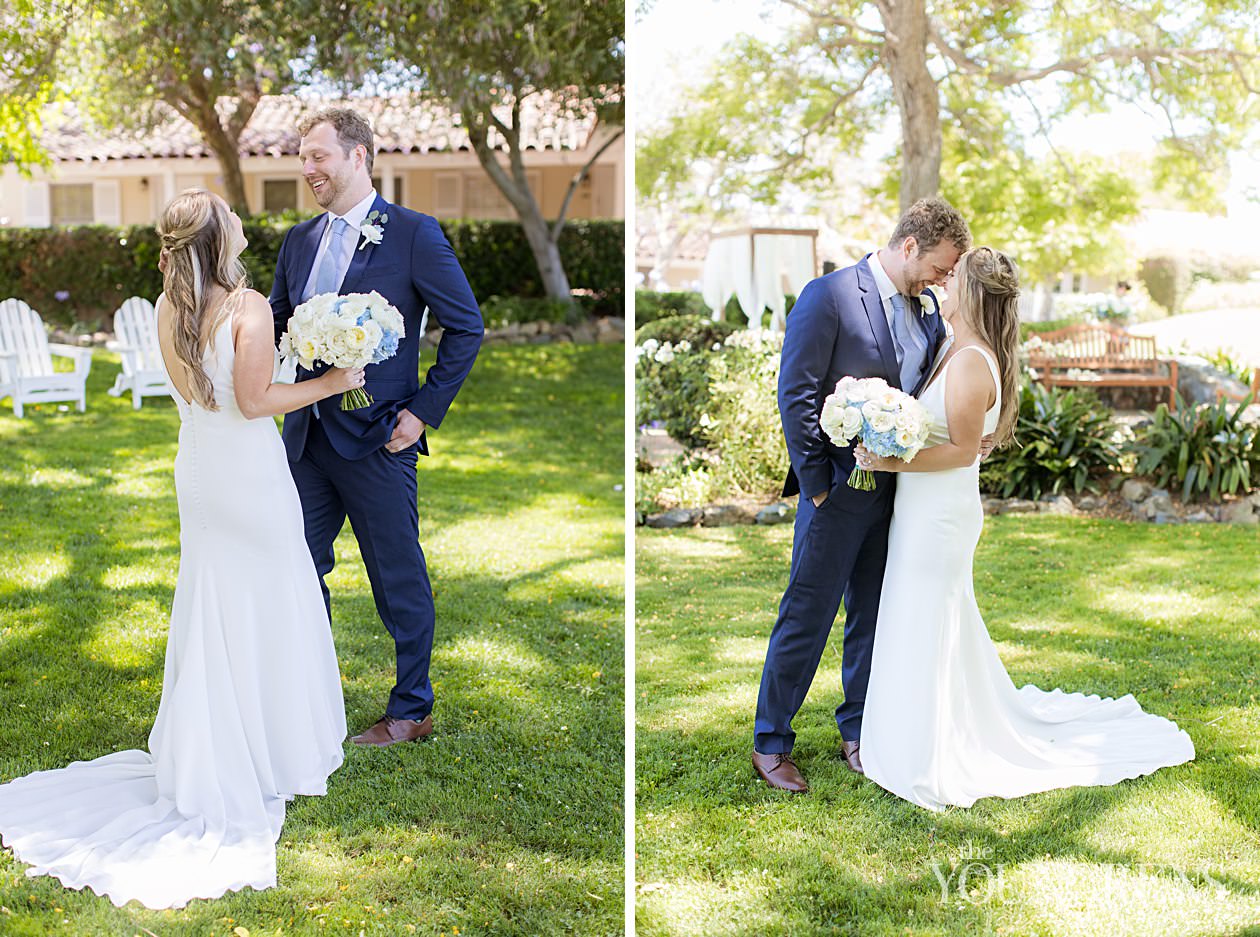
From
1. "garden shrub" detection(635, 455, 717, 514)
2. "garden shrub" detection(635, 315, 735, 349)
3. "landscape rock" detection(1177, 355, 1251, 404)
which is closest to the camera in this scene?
"garden shrub" detection(635, 455, 717, 514)

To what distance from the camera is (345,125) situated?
11.9 feet

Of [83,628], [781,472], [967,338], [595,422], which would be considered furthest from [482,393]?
[967,338]

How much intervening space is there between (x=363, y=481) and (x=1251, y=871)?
2.88 m

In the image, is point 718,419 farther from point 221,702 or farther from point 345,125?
point 221,702

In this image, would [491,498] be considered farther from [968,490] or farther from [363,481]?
[968,490]

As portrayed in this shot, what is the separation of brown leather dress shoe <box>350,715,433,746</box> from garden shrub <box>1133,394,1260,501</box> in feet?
20.3

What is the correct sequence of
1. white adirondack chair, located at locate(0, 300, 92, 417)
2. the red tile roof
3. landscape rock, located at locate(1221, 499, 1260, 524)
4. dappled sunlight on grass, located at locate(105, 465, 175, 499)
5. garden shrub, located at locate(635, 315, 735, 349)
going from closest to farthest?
dappled sunlight on grass, located at locate(105, 465, 175, 499) → landscape rock, located at locate(1221, 499, 1260, 524) → white adirondack chair, located at locate(0, 300, 92, 417) → garden shrub, located at locate(635, 315, 735, 349) → the red tile roof

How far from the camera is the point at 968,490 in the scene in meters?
3.68

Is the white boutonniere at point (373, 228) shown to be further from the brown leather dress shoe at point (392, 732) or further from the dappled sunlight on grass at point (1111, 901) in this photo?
the dappled sunlight on grass at point (1111, 901)

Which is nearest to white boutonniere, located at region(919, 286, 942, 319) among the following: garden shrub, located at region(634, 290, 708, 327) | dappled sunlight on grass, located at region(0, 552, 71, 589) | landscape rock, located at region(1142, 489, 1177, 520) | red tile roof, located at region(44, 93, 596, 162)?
dappled sunlight on grass, located at region(0, 552, 71, 589)

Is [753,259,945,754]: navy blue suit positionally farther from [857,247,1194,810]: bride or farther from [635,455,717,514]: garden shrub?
[635,455,717,514]: garden shrub

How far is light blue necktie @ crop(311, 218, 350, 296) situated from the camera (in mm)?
3744

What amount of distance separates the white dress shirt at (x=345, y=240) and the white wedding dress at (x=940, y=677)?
1.88 metres

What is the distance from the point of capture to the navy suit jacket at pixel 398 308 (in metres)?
3.73
